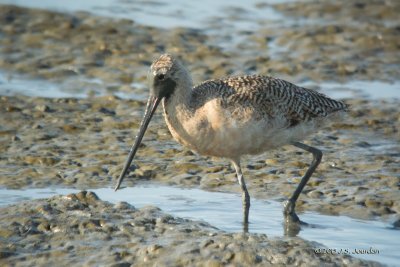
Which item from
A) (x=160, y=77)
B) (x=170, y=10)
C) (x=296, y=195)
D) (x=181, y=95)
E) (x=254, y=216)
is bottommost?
(x=254, y=216)

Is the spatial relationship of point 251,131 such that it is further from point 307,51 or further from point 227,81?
point 307,51

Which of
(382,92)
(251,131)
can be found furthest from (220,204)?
(382,92)

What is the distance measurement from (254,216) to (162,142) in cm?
210

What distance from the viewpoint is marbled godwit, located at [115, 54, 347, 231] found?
7527 millimetres

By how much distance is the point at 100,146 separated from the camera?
9.67 m

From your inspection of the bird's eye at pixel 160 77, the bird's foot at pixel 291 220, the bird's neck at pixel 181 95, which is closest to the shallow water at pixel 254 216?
the bird's foot at pixel 291 220

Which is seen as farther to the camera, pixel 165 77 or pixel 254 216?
pixel 254 216

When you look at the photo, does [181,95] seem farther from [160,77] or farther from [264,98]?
[264,98]

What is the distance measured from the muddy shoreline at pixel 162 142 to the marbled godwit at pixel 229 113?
632 millimetres

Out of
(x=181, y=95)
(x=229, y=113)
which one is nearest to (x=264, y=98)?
(x=229, y=113)

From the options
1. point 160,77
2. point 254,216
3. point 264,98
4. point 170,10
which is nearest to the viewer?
A: point 160,77

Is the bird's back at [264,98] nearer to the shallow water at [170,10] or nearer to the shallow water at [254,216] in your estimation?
the shallow water at [254,216]

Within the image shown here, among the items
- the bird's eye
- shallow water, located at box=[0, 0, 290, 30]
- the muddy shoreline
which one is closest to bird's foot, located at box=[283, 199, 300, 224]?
the muddy shoreline

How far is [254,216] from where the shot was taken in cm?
802
